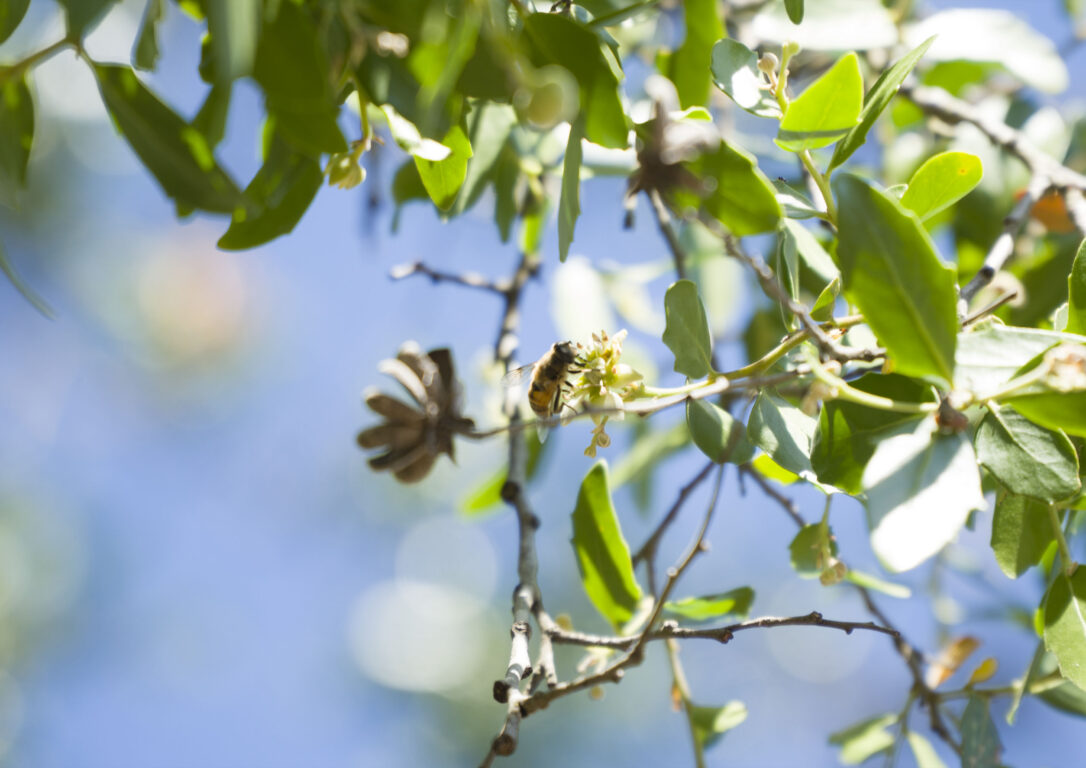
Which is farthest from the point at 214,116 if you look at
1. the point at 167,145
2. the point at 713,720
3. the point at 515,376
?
the point at 713,720

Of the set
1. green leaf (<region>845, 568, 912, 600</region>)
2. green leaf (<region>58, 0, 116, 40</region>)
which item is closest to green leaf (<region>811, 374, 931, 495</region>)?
green leaf (<region>845, 568, 912, 600</region>)

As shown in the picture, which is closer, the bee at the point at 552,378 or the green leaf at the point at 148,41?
the green leaf at the point at 148,41

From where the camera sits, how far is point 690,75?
72cm

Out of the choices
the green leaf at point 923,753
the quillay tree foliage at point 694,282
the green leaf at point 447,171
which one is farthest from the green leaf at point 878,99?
the green leaf at point 923,753

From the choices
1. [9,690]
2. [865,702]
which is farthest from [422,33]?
[9,690]

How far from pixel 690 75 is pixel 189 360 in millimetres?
4750

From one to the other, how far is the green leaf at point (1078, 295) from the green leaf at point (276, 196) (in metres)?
0.49

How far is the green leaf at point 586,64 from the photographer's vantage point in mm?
507

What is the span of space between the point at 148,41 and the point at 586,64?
294 millimetres

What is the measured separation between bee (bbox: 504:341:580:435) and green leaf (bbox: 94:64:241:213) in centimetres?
40

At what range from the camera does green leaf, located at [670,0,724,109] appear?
0.72m

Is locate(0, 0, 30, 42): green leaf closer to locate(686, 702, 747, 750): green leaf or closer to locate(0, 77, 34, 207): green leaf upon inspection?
locate(0, 77, 34, 207): green leaf

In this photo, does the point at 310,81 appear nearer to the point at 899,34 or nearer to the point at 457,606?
the point at 899,34

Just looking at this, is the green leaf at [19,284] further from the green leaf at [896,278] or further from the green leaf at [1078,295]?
the green leaf at [1078,295]
